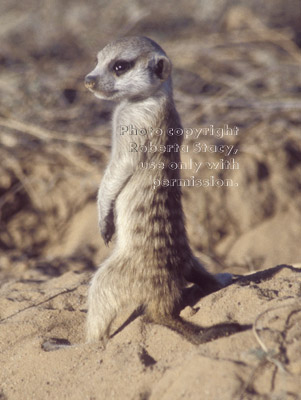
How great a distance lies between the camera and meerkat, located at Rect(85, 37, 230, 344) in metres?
2.38

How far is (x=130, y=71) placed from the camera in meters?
2.72

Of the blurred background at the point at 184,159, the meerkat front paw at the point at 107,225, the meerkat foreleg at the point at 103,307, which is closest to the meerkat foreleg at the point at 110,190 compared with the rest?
the meerkat front paw at the point at 107,225

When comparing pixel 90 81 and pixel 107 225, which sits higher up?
pixel 90 81

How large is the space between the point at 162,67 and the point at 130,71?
7.2 inches

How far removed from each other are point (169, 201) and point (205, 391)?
1.04m

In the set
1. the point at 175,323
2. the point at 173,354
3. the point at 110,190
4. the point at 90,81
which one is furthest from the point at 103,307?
the point at 90,81

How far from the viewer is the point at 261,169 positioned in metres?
5.52

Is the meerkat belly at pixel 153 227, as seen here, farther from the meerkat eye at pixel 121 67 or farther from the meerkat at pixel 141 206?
the meerkat eye at pixel 121 67

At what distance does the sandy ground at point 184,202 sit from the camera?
1902 mm

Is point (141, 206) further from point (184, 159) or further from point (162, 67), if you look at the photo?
point (184, 159)

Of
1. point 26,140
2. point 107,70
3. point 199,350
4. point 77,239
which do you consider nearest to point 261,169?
point 77,239

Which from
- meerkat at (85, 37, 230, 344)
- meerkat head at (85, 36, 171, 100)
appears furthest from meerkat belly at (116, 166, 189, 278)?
meerkat head at (85, 36, 171, 100)

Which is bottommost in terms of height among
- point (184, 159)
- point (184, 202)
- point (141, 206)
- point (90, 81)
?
point (184, 202)

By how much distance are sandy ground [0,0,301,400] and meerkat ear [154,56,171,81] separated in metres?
1.22
